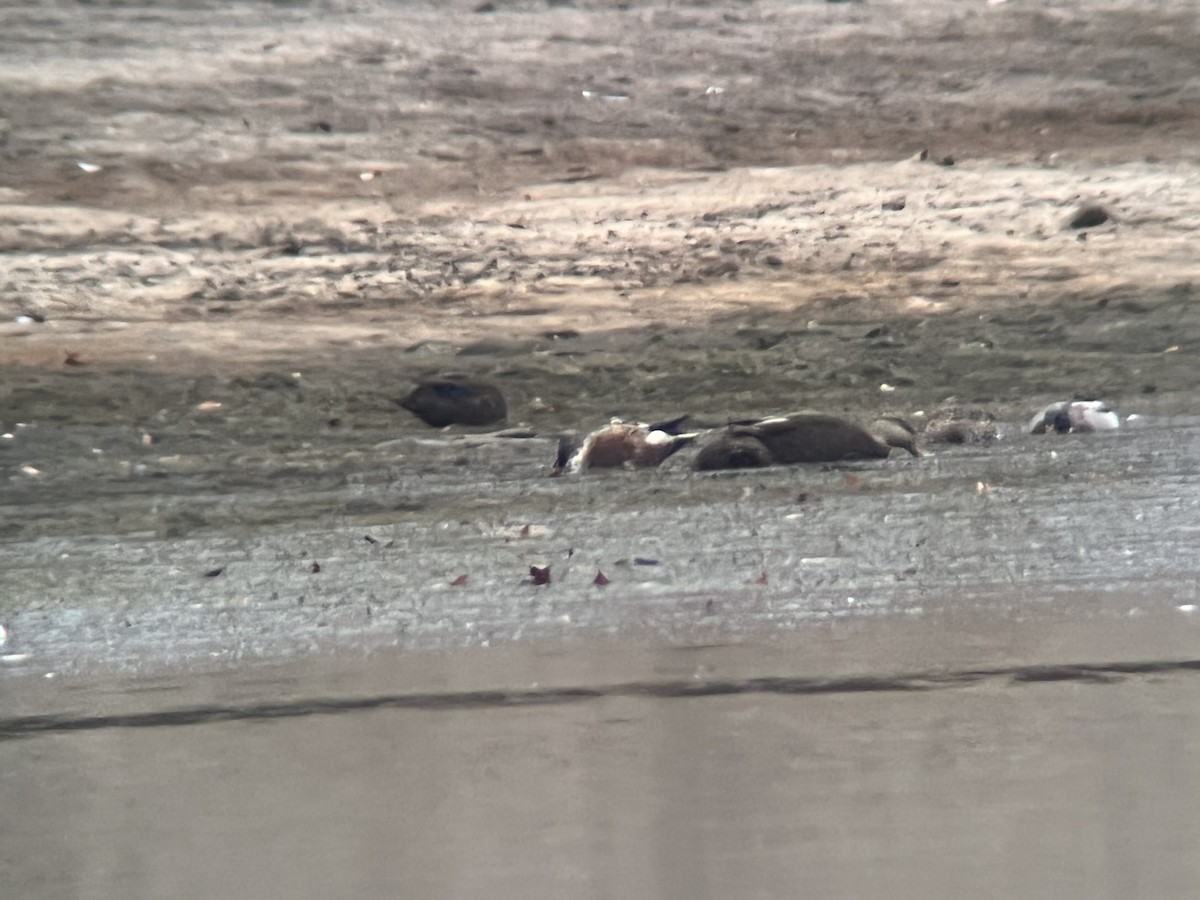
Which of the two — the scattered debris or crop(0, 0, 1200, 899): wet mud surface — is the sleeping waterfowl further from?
the scattered debris

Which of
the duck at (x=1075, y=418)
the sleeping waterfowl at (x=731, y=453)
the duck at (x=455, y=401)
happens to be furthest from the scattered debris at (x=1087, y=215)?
the duck at (x=455, y=401)

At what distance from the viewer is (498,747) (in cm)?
117

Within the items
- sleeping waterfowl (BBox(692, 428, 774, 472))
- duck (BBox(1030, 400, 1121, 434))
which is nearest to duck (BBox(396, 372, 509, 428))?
sleeping waterfowl (BBox(692, 428, 774, 472))

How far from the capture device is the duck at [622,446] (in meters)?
1.17

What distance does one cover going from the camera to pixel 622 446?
1174 millimetres

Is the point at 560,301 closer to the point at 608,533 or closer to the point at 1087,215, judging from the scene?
the point at 608,533

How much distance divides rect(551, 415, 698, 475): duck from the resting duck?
0.04 meters

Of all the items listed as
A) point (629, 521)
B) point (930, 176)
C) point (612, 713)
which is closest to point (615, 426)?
point (629, 521)

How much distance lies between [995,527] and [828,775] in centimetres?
36

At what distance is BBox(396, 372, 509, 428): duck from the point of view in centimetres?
117

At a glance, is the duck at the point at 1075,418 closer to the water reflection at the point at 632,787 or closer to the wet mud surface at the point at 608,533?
the wet mud surface at the point at 608,533

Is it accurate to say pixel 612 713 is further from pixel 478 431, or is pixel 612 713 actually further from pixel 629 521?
pixel 478 431

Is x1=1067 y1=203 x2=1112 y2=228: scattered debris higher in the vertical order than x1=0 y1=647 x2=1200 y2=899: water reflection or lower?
higher

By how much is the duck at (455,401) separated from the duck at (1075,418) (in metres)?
0.64
